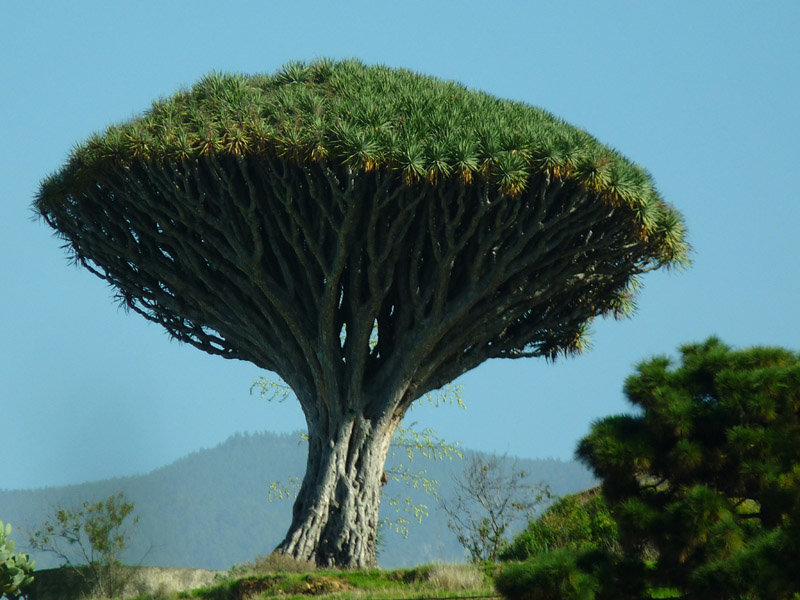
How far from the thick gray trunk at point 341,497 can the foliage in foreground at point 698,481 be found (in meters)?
6.90

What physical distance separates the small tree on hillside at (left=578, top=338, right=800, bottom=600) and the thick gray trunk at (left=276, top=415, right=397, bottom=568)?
6.98m

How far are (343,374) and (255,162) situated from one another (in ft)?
12.2

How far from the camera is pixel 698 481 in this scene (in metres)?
10.8

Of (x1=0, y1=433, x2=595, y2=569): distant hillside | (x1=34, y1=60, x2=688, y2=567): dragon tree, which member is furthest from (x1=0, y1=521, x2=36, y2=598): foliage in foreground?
(x1=0, y1=433, x2=595, y2=569): distant hillside

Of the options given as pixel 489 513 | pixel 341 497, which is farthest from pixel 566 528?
pixel 341 497

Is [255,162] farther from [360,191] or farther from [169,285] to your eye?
[169,285]

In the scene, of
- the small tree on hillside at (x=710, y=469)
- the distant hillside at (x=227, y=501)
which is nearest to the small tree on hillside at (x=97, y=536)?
the small tree on hillside at (x=710, y=469)

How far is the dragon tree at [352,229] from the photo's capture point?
16641 millimetres

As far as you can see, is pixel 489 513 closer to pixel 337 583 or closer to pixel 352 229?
pixel 337 583

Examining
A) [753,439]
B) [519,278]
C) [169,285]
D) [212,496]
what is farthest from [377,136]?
[212,496]

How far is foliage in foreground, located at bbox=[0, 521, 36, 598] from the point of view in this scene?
18.8 meters

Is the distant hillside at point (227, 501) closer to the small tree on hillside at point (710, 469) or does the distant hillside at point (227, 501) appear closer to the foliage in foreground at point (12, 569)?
the foliage in foreground at point (12, 569)

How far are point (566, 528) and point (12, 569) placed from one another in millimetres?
9121

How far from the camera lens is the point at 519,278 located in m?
18.1
